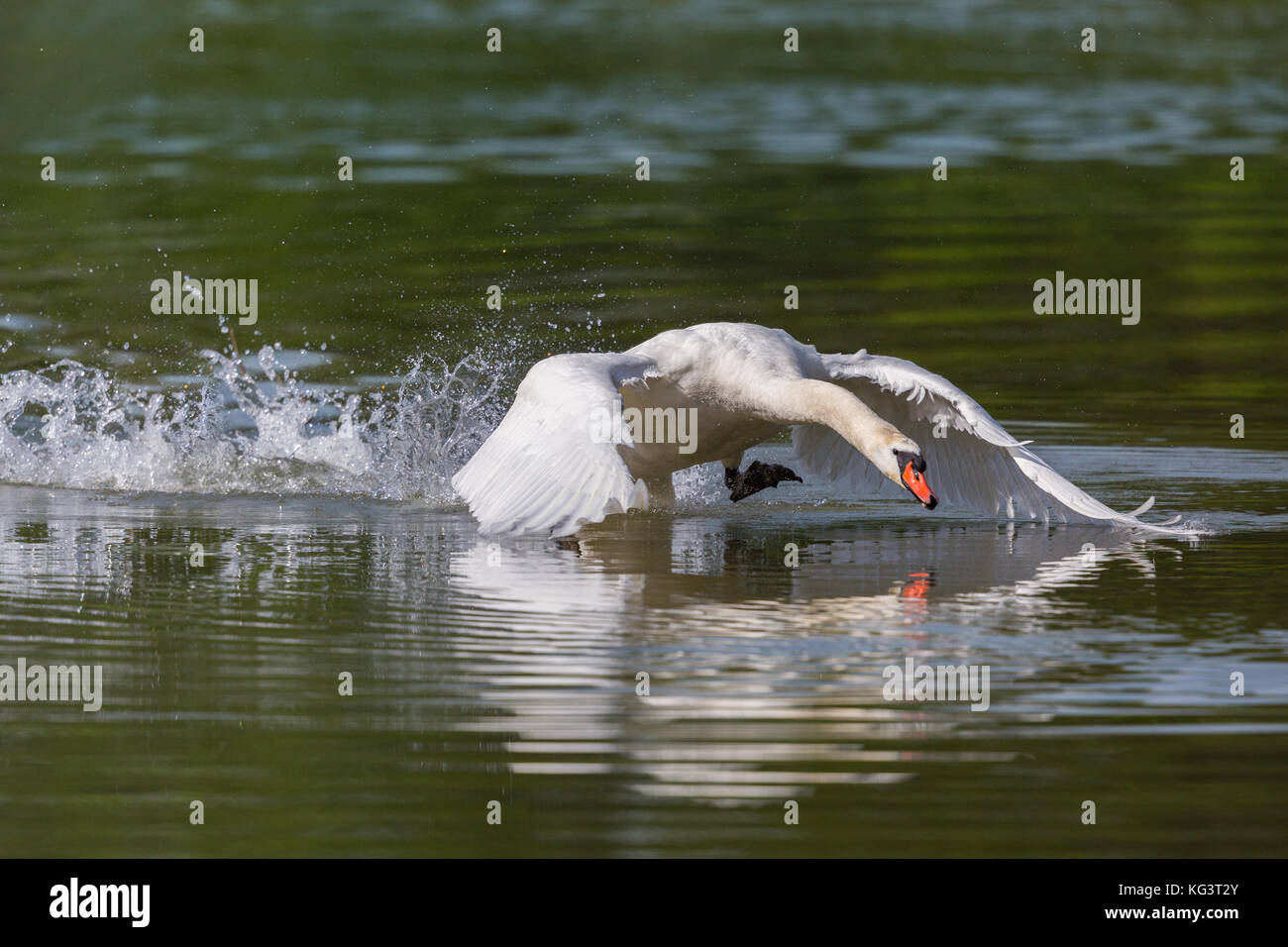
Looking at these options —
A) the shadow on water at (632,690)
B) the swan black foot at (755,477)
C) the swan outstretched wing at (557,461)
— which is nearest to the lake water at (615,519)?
the shadow on water at (632,690)

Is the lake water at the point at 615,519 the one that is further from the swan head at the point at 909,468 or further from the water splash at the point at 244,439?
the swan head at the point at 909,468

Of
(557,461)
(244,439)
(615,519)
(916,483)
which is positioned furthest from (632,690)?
(244,439)

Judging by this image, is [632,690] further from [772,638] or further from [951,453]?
[951,453]

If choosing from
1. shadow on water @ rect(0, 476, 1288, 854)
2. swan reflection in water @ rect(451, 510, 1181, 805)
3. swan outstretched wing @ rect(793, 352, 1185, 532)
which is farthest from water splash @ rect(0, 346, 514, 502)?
swan outstretched wing @ rect(793, 352, 1185, 532)

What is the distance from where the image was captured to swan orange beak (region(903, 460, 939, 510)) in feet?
36.4

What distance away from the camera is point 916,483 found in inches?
444

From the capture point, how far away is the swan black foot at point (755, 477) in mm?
13555

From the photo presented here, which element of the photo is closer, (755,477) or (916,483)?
(916,483)

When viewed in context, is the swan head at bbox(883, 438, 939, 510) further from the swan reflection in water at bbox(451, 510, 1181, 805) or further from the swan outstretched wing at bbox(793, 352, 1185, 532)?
the swan outstretched wing at bbox(793, 352, 1185, 532)

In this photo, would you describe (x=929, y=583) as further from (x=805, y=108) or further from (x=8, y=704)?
(x=805, y=108)

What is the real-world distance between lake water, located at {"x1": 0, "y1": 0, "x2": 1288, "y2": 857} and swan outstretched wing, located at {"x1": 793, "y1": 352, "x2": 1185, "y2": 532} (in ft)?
0.81

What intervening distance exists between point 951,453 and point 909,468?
2030 mm
